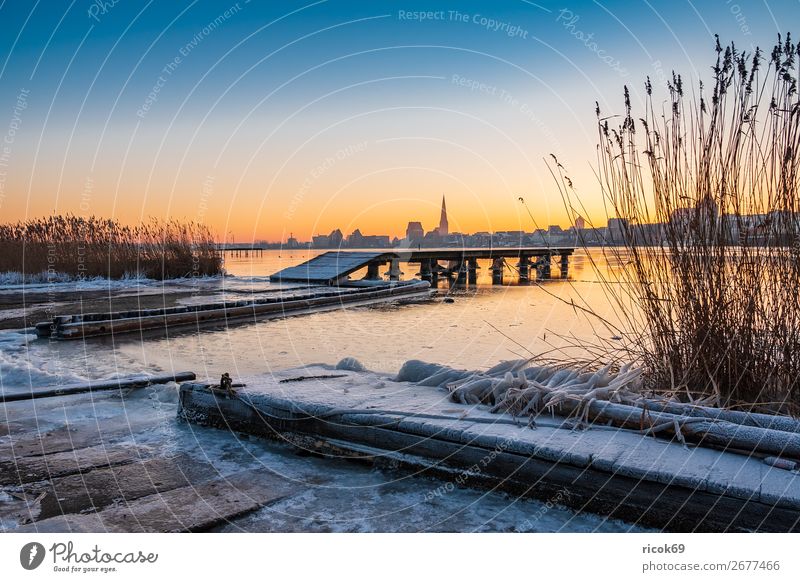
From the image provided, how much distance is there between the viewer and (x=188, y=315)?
9344 millimetres

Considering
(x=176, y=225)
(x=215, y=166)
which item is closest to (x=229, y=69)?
(x=215, y=166)

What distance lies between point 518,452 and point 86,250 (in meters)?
19.1

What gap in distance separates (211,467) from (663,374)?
102 inches

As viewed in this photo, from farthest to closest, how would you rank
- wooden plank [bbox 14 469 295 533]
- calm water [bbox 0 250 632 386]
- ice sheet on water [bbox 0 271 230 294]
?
1. ice sheet on water [bbox 0 271 230 294]
2. calm water [bbox 0 250 632 386]
3. wooden plank [bbox 14 469 295 533]

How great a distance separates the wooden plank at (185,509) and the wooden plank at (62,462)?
1.84ft

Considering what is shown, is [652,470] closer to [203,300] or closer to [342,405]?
[342,405]

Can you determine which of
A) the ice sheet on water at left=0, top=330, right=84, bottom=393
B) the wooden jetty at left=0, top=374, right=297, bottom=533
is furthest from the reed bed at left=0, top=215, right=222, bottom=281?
the wooden jetty at left=0, top=374, right=297, bottom=533

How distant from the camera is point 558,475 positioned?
239cm

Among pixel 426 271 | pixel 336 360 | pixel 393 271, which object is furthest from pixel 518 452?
pixel 426 271

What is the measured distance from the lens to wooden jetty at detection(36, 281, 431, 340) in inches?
309

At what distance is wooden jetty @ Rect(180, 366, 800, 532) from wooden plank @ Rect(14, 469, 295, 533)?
1.67ft

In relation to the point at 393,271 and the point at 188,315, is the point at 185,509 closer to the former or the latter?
the point at 188,315

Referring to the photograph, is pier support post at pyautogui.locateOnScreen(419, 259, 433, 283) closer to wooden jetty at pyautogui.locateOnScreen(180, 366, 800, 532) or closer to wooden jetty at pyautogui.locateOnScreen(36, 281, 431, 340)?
wooden jetty at pyautogui.locateOnScreen(36, 281, 431, 340)

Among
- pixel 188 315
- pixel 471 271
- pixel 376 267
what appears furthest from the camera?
pixel 471 271
